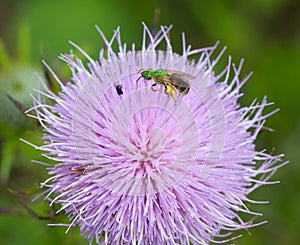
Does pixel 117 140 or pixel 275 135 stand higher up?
pixel 275 135

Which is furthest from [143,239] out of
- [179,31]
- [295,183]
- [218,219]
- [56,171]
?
[179,31]

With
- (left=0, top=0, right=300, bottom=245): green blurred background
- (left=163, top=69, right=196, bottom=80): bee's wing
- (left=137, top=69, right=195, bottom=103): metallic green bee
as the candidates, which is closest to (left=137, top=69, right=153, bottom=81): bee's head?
(left=137, top=69, right=195, bottom=103): metallic green bee

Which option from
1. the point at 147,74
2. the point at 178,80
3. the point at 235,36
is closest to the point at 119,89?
the point at 147,74

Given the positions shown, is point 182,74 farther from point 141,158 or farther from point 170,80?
point 141,158

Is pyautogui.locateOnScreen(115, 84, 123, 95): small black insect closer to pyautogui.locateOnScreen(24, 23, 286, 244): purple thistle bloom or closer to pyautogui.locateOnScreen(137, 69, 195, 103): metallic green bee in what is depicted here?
pyautogui.locateOnScreen(24, 23, 286, 244): purple thistle bloom

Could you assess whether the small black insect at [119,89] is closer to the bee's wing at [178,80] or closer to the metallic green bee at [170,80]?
the metallic green bee at [170,80]

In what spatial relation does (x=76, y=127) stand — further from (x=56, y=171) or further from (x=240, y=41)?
(x=240, y=41)

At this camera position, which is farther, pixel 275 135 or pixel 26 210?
pixel 275 135
